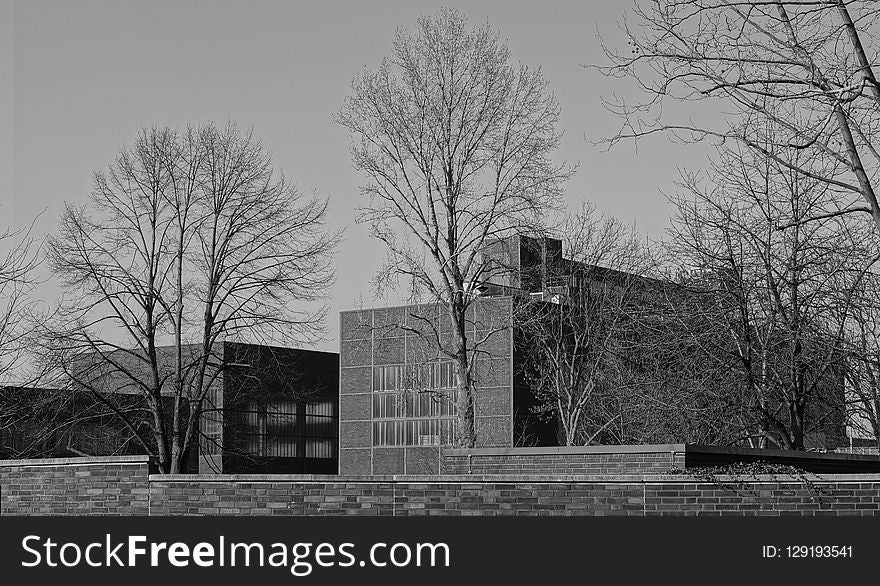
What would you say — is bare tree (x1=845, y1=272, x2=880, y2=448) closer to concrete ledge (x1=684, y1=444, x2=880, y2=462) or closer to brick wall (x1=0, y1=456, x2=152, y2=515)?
concrete ledge (x1=684, y1=444, x2=880, y2=462)

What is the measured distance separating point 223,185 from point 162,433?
6282 mm

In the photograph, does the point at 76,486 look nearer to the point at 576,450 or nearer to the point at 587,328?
the point at 576,450

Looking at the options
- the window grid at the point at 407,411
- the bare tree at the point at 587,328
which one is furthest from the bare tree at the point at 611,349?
the window grid at the point at 407,411

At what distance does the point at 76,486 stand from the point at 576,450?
6.80 metres

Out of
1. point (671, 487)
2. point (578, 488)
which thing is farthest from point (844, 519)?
point (578, 488)

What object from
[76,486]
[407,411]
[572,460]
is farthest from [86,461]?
[407,411]

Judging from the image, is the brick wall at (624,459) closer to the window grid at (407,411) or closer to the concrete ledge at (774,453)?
the concrete ledge at (774,453)

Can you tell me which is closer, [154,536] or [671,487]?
[154,536]

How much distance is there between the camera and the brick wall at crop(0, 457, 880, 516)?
465 inches

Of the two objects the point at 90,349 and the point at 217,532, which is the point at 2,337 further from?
the point at 217,532

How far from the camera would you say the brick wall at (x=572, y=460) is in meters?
15.6

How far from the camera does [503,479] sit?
13.0m

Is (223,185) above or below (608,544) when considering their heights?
above

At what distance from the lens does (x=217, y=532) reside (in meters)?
11.4
